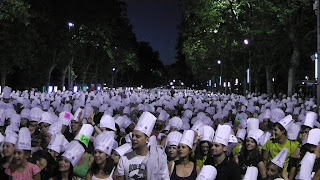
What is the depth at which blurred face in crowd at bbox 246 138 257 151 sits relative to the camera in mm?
8086

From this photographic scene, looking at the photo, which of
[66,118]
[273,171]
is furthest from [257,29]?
[273,171]

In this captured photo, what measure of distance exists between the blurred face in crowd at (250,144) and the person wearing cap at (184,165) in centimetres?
174

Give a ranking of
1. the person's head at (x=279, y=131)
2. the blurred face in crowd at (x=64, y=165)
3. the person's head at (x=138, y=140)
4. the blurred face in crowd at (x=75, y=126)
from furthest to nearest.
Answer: the blurred face in crowd at (x=75, y=126) → the person's head at (x=279, y=131) → the blurred face in crowd at (x=64, y=165) → the person's head at (x=138, y=140)

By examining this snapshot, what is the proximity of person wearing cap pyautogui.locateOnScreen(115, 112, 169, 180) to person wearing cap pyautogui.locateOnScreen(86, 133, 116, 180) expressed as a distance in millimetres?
350

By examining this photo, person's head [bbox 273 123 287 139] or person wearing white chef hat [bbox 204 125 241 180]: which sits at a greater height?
person's head [bbox 273 123 287 139]

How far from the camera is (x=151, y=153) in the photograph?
5520 millimetres

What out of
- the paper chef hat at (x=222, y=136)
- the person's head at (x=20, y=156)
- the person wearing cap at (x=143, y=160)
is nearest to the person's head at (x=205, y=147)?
the paper chef hat at (x=222, y=136)

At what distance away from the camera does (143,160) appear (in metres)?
5.82

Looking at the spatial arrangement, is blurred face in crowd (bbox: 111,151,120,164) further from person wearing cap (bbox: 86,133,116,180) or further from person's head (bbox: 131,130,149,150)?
person's head (bbox: 131,130,149,150)

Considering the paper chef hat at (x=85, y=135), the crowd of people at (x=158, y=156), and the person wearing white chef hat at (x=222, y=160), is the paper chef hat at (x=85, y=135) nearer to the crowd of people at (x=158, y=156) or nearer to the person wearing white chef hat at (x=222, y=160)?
the crowd of people at (x=158, y=156)

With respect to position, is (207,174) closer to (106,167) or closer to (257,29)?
(106,167)

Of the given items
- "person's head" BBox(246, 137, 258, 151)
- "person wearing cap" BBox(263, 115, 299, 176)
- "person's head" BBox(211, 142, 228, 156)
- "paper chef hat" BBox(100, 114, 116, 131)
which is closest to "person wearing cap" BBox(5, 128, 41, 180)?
"paper chef hat" BBox(100, 114, 116, 131)

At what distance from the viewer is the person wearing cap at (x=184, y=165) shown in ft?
20.5

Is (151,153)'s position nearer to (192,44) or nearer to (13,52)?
(13,52)
